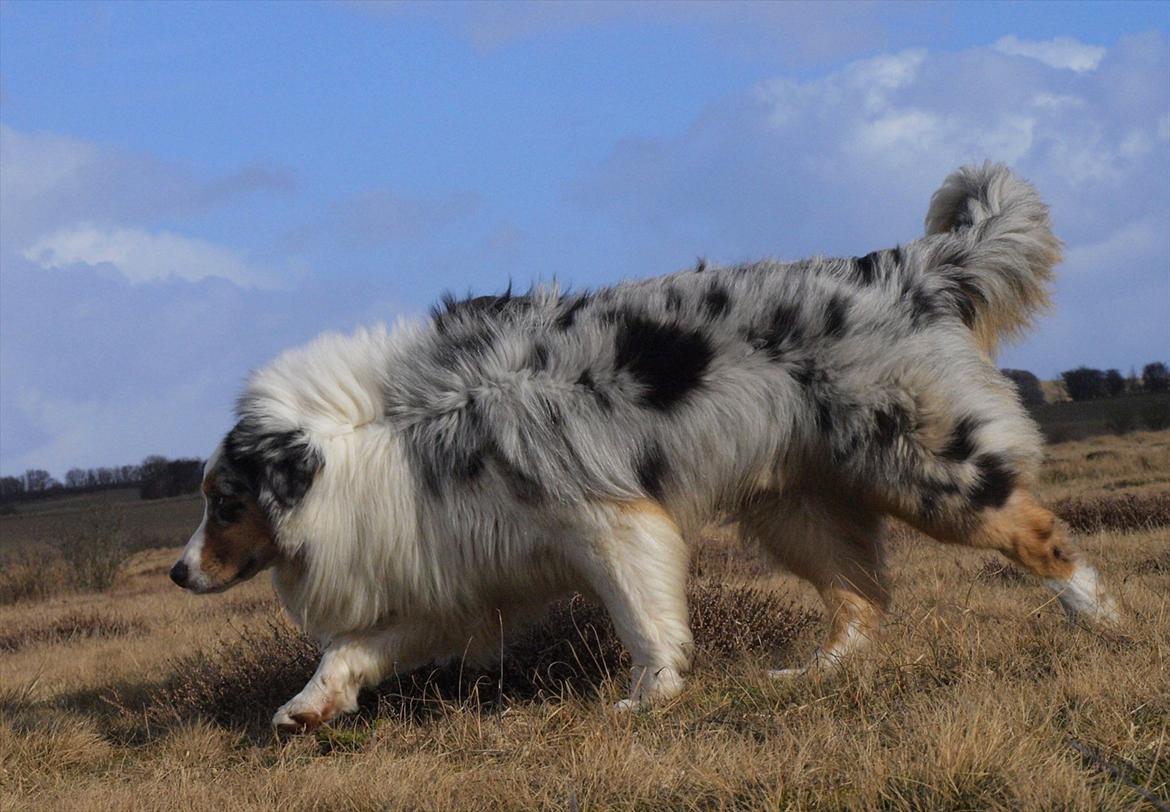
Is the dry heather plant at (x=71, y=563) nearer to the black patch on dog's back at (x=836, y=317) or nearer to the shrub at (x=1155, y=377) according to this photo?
the black patch on dog's back at (x=836, y=317)

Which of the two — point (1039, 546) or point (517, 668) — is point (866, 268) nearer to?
point (1039, 546)

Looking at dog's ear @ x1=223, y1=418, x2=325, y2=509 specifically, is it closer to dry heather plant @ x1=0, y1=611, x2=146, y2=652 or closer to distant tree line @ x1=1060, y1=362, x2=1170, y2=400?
dry heather plant @ x1=0, y1=611, x2=146, y2=652

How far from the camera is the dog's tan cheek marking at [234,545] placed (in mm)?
5582

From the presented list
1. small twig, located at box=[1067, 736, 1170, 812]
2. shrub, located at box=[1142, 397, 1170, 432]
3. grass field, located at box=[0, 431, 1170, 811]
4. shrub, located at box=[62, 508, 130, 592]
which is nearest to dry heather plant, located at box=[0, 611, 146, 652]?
grass field, located at box=[0, 431, 1170, 811]

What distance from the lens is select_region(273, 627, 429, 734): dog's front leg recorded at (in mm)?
5332

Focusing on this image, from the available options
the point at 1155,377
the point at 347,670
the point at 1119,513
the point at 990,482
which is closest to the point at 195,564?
the point at 347,670

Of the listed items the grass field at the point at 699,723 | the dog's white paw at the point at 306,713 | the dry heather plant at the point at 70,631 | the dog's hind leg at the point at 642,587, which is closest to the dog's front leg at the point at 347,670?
the dog's white paw at the point at 306,713

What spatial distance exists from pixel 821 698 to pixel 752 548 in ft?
6.08

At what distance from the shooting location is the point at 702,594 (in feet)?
20.3

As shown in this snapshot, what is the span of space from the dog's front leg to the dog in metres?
0.01

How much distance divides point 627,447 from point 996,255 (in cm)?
185

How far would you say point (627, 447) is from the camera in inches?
205

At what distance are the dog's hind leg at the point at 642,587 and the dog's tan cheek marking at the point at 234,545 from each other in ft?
4.80

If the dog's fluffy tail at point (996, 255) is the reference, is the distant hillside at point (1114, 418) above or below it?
below
